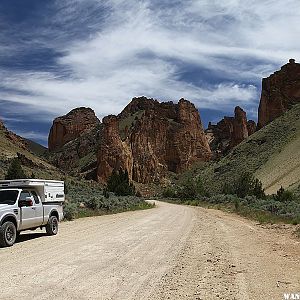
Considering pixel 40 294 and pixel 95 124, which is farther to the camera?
pixel 95 124

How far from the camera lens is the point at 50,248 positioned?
41.9 ft

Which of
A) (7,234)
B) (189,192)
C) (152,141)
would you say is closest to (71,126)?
(152,141)

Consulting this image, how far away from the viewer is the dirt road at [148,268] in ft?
24.6

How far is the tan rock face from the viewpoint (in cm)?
17088

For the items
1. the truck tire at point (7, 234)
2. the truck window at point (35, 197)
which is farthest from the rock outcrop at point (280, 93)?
the truck tire at point (7, 234)

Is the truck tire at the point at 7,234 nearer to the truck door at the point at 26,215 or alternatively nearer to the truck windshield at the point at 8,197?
the truck door at the point at 26,215

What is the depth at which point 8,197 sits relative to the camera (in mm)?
14992

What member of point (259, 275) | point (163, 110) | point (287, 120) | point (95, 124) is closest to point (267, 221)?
point (259, 275)

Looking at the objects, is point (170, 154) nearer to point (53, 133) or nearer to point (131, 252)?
point (53, 133)

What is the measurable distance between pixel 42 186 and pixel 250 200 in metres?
35.6

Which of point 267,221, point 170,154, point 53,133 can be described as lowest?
point 267,221

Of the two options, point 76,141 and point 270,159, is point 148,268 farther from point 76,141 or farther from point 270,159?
point 76,141

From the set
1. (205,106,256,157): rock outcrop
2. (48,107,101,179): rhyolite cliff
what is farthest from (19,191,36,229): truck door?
(205,106,256,157): rock outcrop

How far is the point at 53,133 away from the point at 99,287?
172193 millimetres
